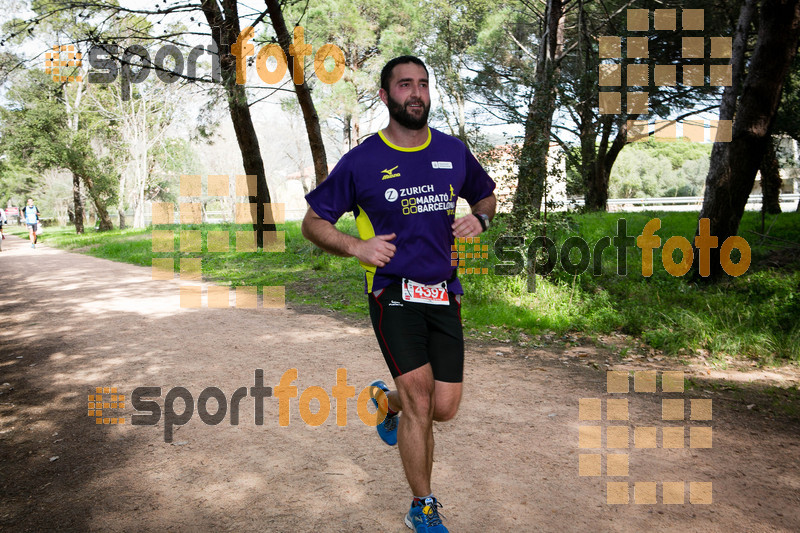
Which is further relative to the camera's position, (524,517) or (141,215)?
(141,215)

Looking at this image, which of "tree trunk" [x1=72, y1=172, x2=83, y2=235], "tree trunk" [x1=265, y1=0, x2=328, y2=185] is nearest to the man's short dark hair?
"tree trunk" [x1=265, y1=0, x2=328, y2=185]

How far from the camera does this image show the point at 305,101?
1403cm

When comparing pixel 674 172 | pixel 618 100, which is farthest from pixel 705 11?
pixel 674 172

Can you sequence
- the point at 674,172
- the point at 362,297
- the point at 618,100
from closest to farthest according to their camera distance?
1. the point at 362,297
2. the point at 618,100
3. the point at 674,172

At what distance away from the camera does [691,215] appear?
17109 millimetres

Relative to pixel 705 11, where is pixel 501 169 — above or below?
below

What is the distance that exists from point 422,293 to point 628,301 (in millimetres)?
6793

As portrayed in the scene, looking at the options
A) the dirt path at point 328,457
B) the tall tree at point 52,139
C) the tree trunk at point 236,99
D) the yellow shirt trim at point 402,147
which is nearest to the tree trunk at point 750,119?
the dirt path at point 328,457

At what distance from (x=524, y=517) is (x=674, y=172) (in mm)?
60607

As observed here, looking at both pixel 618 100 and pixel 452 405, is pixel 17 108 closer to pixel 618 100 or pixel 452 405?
pixel 618 100

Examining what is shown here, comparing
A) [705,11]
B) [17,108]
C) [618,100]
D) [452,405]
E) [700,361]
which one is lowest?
[700,361]

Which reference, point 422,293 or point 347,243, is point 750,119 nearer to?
point 422,293

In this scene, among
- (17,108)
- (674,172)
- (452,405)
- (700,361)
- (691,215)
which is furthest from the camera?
(674,172)

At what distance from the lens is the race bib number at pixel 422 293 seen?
10.3 ft
